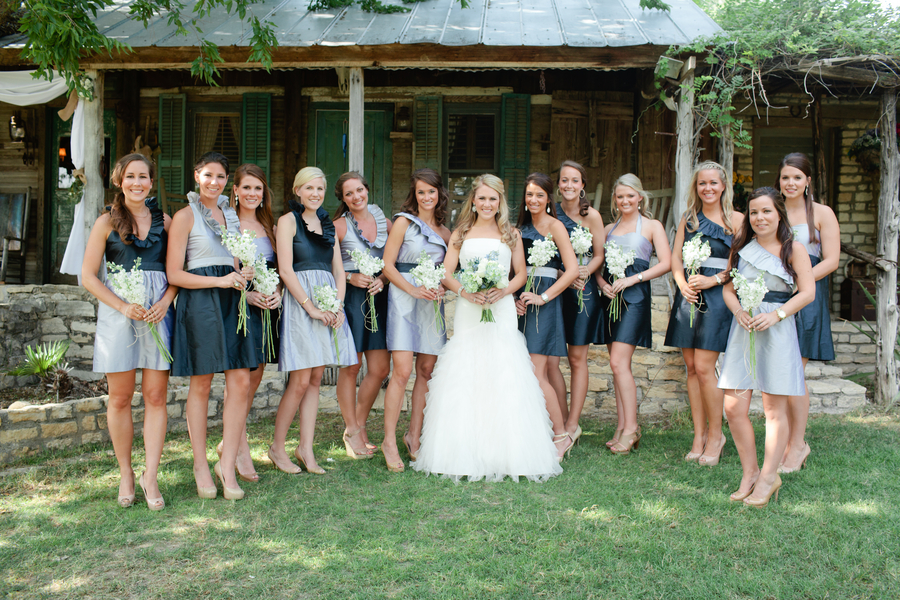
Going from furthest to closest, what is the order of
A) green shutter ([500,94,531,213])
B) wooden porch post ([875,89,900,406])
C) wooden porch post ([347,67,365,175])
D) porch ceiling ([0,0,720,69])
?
green shutter ([500,94,531,213])
wooden porch post ([347,67,365,175])
wooden porch post ([875,89,900,406])
porch ceiling ([0,0,720,69])

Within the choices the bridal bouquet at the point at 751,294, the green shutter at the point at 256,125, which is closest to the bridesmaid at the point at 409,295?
the bridal bouquet at the point at 751,294

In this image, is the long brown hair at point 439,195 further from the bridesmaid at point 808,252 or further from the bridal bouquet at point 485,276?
the bridesmaid at point 808,252

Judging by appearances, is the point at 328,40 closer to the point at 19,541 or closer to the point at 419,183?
the point at 419,183

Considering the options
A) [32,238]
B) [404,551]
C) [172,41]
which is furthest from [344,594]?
[32,238]

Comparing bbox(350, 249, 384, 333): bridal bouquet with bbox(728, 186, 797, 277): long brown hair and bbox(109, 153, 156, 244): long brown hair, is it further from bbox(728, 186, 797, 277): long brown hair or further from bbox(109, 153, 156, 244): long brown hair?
bbox(728, 186, 797, 277): long brown hair

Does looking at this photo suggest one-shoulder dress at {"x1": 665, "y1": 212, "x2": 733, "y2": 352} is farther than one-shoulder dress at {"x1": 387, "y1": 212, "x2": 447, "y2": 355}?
No

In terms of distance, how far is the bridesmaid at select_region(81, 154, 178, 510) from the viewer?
371 cm

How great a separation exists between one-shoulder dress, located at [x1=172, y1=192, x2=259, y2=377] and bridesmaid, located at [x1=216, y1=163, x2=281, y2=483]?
17cm

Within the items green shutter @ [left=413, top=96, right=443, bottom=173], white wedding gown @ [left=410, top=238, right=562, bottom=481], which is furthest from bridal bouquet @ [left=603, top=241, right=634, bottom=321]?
green shutter @ [left=413, top=96, right=443, bottom=173]

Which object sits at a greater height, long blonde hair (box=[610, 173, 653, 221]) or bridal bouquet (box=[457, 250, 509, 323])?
long blonde hair (box=[610, 173, 653, 221])

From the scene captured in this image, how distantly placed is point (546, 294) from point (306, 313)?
1.74m

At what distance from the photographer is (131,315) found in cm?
367

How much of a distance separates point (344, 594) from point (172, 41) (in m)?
5.96

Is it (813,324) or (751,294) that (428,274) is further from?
(813,324)
